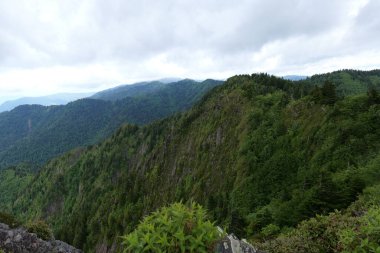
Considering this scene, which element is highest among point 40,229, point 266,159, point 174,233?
point 174,233

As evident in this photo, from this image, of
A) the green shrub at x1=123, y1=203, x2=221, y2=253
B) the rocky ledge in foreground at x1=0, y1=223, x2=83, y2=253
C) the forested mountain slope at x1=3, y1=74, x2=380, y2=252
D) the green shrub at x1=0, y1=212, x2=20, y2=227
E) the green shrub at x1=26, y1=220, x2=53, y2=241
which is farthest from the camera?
the forested mountain slope at x1=3, y1=74, x2=380, y2=252

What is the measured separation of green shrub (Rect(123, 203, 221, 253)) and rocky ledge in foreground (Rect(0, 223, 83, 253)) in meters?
20.4

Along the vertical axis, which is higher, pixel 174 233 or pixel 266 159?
pixel 174 233

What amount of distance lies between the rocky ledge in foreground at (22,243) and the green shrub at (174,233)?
20.4 m

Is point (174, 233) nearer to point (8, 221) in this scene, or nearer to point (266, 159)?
point (8, 221)

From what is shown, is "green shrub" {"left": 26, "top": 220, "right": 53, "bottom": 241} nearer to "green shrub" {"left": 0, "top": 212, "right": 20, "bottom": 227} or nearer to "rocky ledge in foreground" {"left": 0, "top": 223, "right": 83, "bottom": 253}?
"rocky ledge in foreground" {"left": 0, "top": 223, "right": 83, "bottom": 253}

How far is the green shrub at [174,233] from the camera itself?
9.49 m

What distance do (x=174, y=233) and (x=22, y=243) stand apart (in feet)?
72.6

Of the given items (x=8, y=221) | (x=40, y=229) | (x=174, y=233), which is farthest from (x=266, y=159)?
(x=174, y=233)

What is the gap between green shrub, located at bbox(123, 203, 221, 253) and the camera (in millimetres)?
9492

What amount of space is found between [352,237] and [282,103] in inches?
2164

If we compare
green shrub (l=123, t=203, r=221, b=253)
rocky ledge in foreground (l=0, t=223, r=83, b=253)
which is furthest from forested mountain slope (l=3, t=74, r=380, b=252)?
rocky ledge in foreground (l=0, t=223, r=83, b=253)

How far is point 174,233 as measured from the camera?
A: 9.80 metres

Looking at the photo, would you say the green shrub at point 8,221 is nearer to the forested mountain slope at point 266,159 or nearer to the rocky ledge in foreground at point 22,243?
the rocky ledge in foreground at point 22,243
